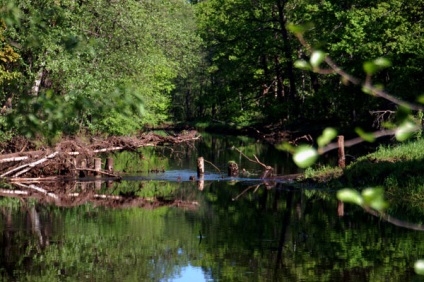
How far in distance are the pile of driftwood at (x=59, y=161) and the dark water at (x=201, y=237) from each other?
63.6 inches

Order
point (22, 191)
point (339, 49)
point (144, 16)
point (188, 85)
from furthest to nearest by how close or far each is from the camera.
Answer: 1. point (188, 85)
2. point (339, 49)
3. point (144, 16)
4. point (22, 191)

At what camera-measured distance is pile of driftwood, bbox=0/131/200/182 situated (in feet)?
96.1

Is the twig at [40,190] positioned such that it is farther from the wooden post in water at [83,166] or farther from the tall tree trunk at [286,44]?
the tall tree trunk at [286,44]

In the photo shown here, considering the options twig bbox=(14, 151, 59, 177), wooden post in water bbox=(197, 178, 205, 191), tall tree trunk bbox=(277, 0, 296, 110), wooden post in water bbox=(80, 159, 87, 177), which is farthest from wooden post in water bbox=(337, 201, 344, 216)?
tall tree trunk bbox=(277, 0, 296, 110)

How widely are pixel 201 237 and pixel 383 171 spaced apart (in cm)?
932

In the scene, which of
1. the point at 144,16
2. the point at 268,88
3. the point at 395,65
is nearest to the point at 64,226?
the point at 144,16

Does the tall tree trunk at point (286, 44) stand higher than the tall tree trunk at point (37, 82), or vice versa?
the tall tree trunk at point (286, 44)

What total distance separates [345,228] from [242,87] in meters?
48.0

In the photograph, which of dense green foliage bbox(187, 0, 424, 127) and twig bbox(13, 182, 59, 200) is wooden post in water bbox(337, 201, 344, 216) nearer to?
twig bbox(13, 182, 59, 200)

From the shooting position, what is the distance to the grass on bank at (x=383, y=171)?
2491 cm

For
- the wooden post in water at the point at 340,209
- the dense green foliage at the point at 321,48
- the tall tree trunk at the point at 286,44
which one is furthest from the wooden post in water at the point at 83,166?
the tall tree trunk at the point at 286,44

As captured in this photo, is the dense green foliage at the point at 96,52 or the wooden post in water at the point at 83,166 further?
the wooden post in water at the point at 83,166

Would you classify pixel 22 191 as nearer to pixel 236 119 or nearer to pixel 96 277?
pixel 96 277

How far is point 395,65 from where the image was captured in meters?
42.6
